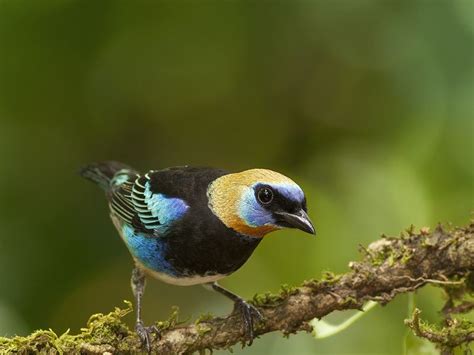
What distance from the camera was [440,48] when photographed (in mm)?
6105

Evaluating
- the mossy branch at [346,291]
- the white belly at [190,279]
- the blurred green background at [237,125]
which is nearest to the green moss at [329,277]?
the mossy branch at [346,291]

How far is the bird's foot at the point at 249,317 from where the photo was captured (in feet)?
12.6

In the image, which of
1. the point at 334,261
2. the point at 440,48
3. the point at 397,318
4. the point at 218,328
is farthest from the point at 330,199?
the point at 218,328

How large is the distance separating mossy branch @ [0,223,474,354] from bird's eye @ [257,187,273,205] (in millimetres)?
508

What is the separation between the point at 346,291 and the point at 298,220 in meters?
0.49

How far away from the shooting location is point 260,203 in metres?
4.09

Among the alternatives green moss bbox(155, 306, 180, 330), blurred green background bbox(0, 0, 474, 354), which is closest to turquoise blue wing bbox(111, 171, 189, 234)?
green moss bbox(155, 306, 180, 330)

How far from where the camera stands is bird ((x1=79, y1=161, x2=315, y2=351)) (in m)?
4.03

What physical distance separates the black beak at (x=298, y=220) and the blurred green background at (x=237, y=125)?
1339 mm

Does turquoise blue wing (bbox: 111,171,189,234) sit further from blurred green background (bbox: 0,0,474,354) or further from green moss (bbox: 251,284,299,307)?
blurred green background (bbox: 0,0,474,354)

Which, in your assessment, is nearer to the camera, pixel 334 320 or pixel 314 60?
pixel 334 320

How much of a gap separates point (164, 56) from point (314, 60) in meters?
1.50

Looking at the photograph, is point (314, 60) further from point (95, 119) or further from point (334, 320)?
point (334, 320)

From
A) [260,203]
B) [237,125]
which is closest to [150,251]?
[260,203]
